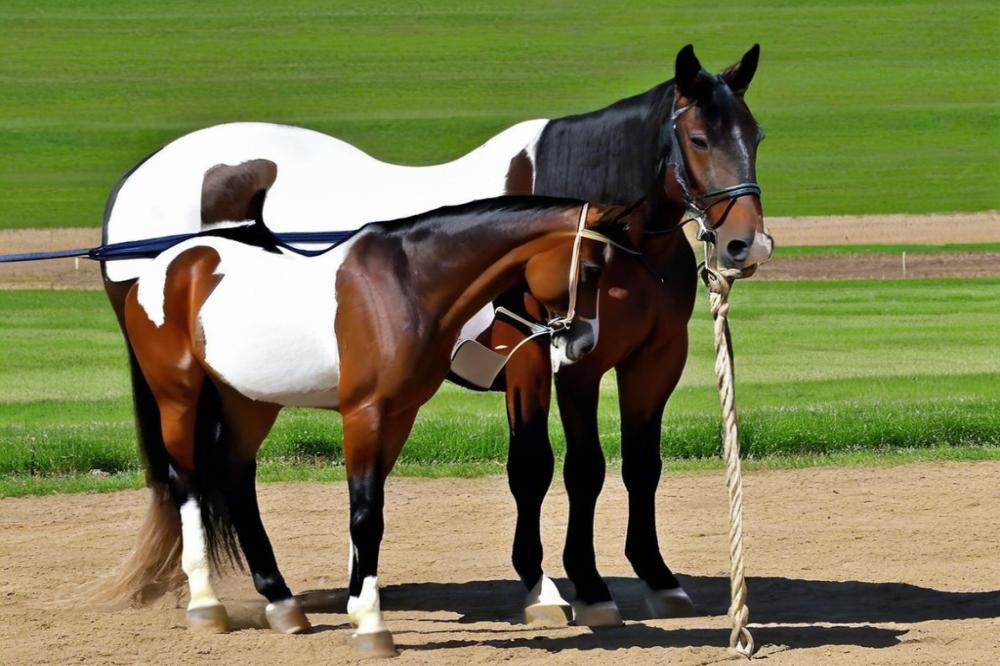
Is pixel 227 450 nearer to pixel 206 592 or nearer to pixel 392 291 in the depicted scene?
pixel 206 592

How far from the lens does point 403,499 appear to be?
9.38 meters

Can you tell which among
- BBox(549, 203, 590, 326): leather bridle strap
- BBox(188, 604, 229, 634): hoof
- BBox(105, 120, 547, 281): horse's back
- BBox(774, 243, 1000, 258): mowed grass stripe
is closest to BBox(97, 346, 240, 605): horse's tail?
BBox(188, 604, 229, 634): hoof

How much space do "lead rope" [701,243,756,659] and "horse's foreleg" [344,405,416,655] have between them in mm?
1303

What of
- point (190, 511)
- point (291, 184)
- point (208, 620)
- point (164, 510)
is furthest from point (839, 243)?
point (208, 620)

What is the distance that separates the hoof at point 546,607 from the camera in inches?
260

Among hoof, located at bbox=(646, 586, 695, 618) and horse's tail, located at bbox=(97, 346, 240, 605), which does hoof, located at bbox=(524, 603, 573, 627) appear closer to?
hoof, located at bbox=(646, 586, 695, 618)

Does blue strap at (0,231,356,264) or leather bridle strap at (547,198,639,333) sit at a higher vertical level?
blue strap at (0,231,356,264)

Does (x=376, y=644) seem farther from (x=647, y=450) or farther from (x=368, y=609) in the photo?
(x=647, y=450)

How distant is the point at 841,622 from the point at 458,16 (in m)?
44.1

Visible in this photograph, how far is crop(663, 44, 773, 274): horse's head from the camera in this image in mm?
5855

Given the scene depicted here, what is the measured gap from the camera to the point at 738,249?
19.2ft

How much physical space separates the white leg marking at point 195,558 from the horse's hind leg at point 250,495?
166 millimetres

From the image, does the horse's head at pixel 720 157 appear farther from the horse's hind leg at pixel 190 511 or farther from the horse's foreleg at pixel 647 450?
the horse's hind leg at pixel 190 511

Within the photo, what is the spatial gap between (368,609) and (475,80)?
38166 mm
